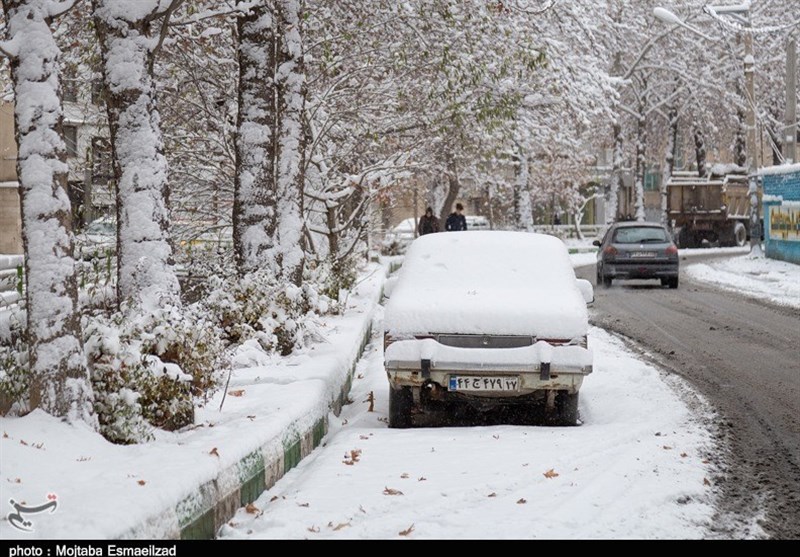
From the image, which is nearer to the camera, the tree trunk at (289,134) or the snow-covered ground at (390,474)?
the snow-covered ground at (390,474)

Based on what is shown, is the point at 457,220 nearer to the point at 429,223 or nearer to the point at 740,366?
the point at 429,223

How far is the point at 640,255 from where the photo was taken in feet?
83.0

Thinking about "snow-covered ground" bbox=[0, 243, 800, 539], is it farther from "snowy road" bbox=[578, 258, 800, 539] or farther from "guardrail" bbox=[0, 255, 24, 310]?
"guardrail" bbox=[0, 255, 24, 310]

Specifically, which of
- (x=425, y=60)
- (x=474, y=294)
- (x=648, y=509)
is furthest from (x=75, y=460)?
(x=425, y=60)

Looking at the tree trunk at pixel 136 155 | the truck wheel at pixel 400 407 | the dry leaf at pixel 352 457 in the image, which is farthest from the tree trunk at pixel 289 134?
the dry leaf at pixel 352 457

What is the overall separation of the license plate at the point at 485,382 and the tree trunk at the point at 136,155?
2190 millimetres

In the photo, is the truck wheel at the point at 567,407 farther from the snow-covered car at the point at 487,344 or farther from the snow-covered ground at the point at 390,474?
the snow-covered ground at the point at 390,474

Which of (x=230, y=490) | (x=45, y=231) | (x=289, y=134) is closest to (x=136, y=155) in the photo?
(x=45, y=231)

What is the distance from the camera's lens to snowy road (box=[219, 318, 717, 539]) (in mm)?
5910

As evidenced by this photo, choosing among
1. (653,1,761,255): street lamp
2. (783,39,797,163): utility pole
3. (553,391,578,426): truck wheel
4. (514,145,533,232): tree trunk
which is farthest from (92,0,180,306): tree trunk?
(514,145,533,232): tree trunk

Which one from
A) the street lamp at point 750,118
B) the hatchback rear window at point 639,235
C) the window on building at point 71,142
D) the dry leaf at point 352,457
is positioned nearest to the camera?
the dry leaf at point 352,457

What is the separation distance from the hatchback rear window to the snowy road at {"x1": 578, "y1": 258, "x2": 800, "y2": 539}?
3.59ft

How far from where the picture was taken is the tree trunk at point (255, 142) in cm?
1226
